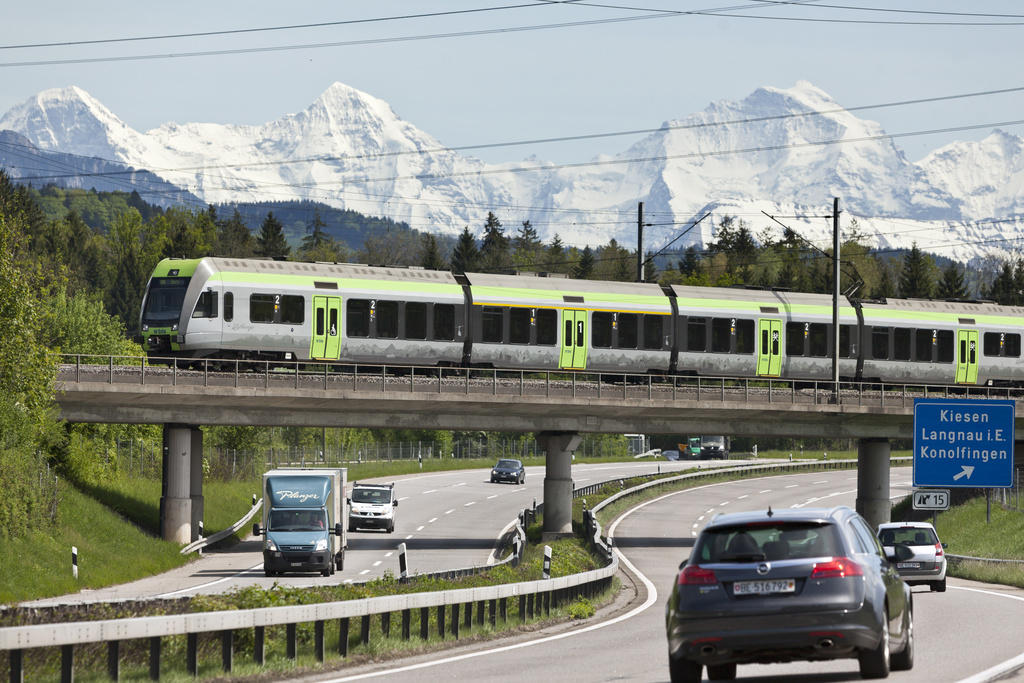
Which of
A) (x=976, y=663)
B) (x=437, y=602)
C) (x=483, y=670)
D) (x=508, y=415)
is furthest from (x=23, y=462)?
(x=976, y=663)

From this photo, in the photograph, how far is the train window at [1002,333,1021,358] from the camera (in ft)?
207

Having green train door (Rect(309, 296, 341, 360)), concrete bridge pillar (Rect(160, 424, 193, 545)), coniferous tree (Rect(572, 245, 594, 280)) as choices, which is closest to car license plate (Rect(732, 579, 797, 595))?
green train door (Rect(309, 296, 341, 360))

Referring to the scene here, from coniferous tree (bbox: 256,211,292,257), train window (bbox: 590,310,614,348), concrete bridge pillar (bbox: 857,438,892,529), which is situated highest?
coniferous tree (bbox: 256,211,292,257)

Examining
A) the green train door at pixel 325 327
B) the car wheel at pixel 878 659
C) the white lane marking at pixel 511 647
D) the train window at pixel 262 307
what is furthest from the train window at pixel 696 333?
the car wheel at pixel 878 659

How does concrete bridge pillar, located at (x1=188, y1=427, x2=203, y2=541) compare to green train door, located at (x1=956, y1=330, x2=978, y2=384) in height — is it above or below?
below

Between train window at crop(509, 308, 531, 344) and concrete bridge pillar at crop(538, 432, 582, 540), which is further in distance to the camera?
concrete bridge pillar at crop(538, 432, 582, 540)

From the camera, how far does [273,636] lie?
61.0 ft

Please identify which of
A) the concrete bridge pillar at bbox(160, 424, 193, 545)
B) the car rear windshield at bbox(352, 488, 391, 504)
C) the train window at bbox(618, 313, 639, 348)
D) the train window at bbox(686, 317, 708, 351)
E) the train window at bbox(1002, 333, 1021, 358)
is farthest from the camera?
the train window at bbox(1002, 333, 1021, 358)

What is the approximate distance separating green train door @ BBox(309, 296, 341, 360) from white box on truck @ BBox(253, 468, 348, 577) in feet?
26.1

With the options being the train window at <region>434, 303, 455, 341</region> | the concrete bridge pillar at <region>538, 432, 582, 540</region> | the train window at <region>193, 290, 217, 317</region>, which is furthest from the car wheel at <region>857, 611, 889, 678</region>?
the concrete bridge pillar at <region>538, 432, 582, 540</region>

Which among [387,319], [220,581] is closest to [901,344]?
[387,319]

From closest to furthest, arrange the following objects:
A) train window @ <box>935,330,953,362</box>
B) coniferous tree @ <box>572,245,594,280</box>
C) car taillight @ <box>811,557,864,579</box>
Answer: car taillight @ <box>811,557,864,579</box>, train window @ <box>935,330,953,362</box>, coniferous tree @ <box>572,245,594,280</box>

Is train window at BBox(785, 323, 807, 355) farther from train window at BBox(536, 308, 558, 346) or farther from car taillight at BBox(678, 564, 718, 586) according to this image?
car taillight at BBox(678, 564, 718, 586)

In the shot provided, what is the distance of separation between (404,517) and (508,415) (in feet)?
45.3
